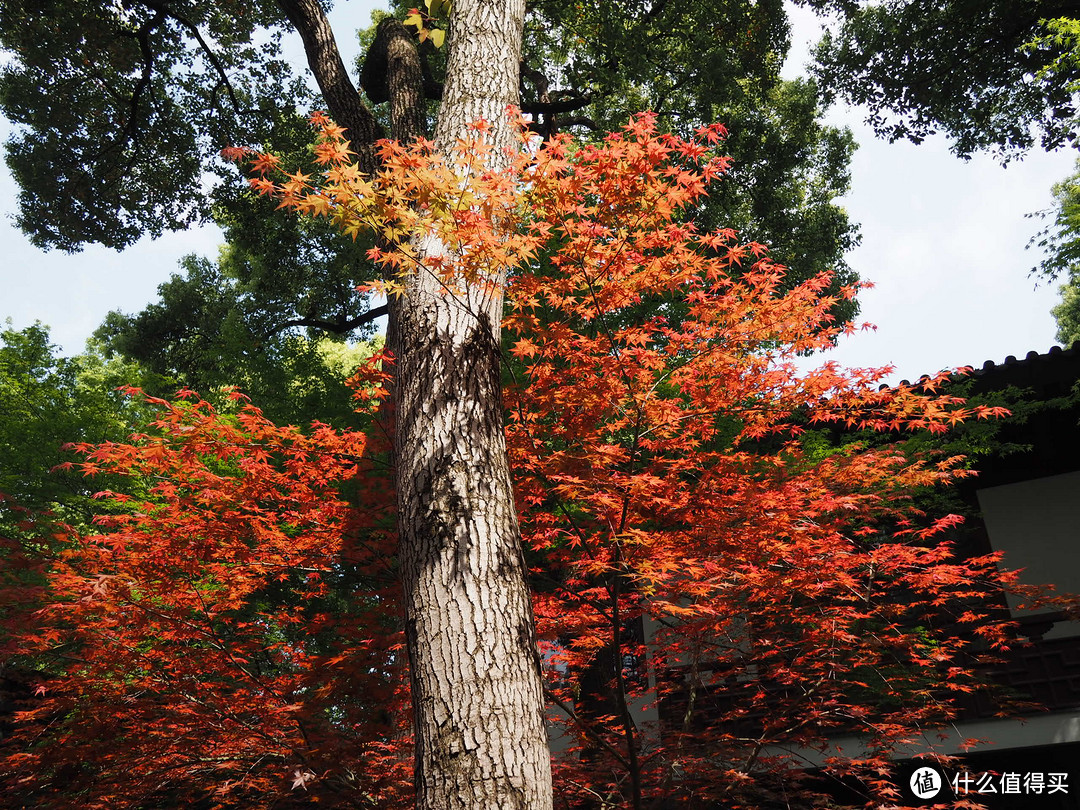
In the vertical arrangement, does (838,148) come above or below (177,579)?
above

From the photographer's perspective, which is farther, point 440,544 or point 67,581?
point 67,581

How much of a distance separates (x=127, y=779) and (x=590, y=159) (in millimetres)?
5195

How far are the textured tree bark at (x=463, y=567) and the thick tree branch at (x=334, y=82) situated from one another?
250 cm

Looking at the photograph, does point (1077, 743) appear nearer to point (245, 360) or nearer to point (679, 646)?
point (679, 646)

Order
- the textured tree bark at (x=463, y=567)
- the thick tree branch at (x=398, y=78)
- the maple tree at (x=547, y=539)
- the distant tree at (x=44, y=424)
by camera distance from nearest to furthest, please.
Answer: the textured tree bark at (x=463, y=567)
the maple tree at (x=547, y=539)
the thick tree branch at (x=398, y=78)
the distant tree at (x=44, y=424)

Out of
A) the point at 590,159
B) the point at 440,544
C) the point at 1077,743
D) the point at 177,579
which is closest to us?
the point at 440,544

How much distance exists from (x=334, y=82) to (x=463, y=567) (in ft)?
16.9

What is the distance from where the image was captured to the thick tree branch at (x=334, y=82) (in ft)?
20.7

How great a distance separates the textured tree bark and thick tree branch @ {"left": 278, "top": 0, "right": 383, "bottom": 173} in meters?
2.50

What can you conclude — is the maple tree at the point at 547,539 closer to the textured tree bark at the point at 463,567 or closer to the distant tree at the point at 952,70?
the textured tree bark at the point at 463,567

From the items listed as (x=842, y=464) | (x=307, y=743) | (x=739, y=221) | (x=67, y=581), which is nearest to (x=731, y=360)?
(x=842, y=464)

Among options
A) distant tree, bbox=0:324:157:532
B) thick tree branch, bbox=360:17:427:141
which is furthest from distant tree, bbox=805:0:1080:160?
distant tree, bbox=0:324:157:532

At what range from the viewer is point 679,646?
5934mm

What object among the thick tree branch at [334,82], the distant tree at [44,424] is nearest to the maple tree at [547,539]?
the thick tree branch at [334,82]
